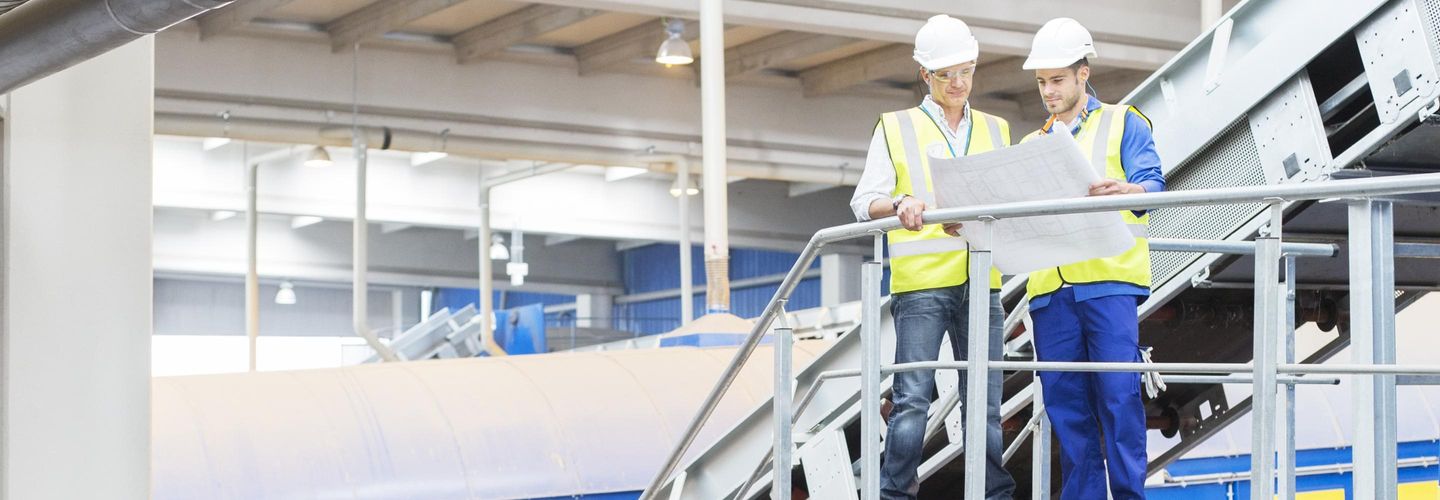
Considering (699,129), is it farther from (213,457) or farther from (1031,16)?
(213,457)

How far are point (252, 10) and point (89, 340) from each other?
41.1 ft

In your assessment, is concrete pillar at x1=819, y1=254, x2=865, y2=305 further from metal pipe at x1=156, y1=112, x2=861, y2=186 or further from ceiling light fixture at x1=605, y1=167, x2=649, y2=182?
metal pipe at x1=156, y1=112, x2=861, y2=186

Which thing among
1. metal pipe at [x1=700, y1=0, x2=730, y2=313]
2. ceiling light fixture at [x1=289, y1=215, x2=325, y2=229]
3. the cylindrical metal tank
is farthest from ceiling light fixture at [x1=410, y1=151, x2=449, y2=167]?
the cylindrical metal tank

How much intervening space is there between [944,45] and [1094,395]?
139 cm

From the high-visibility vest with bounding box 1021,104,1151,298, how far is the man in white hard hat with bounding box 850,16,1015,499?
0.29 m

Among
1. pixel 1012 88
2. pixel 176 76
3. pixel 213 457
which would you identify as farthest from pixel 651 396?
pixel 1012 88

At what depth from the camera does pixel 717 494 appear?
816 cm

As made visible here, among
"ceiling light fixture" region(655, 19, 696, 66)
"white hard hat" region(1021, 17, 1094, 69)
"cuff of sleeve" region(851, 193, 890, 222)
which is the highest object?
"ceiling light fixture" region(655, 19, 696, 66)

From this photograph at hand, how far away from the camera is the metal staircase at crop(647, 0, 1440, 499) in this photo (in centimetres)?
565

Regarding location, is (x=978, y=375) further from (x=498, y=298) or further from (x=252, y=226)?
(x=498, y=298)

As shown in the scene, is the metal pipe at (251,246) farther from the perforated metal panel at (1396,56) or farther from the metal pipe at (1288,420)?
the perforated metal panel at (1396,56)

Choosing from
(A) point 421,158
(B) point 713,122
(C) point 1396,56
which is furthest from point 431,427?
(A) point 421,158

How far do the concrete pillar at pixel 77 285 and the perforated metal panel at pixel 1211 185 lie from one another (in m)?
4.47

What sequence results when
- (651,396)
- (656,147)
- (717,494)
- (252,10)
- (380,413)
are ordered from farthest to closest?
(656,147)
(252,10)
(651,396)
(380,413)
(717,494)
